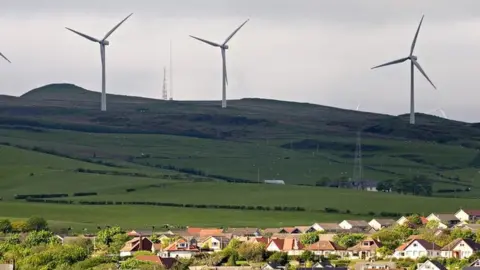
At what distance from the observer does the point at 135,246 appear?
110m

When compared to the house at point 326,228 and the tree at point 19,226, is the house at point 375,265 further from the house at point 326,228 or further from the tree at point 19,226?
the tree at point 19,226

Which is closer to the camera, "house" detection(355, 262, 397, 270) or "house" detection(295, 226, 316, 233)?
"house" detection(355, 262, 397, 270)

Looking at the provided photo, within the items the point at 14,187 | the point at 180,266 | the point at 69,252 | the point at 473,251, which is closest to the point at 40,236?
the point at 69,252

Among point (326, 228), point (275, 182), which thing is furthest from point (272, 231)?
point (275, 182)

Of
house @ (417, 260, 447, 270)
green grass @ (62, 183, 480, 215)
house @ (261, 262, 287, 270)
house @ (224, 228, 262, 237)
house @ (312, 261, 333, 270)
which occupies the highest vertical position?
green grass @ (62, 183, 480, 215)

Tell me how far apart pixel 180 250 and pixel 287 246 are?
674cm

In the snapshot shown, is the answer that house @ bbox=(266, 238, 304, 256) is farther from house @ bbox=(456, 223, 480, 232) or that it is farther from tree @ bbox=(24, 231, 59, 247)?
tree @ bbox=(24, 231, 59, 247)

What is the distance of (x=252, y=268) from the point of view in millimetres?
93625

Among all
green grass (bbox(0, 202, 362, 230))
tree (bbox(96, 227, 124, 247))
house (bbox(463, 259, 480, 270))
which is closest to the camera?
house (bbox(463, 259, 480, 270))

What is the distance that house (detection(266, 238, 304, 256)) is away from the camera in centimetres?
10544

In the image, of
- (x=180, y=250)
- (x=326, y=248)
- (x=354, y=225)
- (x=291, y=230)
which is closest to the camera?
(x=180, y=250)

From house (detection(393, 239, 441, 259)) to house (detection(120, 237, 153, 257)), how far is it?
17.0 m

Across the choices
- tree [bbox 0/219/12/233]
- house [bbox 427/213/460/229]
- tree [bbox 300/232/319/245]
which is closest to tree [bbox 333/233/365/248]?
tree [bbox 300/232/319/245]

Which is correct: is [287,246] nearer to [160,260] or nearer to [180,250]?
[180,250]
